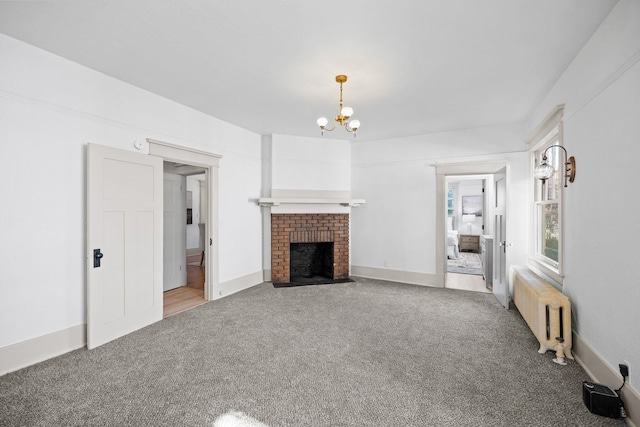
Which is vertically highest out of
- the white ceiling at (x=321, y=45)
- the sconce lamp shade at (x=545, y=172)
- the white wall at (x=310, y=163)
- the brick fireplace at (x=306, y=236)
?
the white ceiling at (x=321, y=45)

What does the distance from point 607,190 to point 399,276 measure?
12.5 ft

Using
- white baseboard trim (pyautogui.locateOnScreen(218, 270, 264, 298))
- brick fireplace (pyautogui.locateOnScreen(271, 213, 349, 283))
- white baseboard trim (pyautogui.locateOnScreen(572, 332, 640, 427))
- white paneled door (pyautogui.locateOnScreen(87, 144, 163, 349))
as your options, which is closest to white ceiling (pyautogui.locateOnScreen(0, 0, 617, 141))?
white paneled door (pyautogui.locateOnScreen(87, 144, 163, 349))

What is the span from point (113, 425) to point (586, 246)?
12.5ft

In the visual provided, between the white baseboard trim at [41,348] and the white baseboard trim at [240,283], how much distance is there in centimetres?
194

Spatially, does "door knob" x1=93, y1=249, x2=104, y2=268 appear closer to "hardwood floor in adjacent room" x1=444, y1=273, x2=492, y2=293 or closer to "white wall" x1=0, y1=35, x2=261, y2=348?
"white wall" x1=0, y1=35, x2=261, y2=348

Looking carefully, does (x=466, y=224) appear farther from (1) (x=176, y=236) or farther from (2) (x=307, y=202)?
(1) (x=176, y=236)

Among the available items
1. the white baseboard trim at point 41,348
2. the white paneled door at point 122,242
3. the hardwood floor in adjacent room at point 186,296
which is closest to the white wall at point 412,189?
the hardwood floor in adjacent room at point 186,296

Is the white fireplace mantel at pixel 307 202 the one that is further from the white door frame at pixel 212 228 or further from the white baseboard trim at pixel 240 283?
the white baseboard trim at pixel 240 283

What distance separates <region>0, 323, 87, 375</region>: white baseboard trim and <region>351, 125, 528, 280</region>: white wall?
4.55 m

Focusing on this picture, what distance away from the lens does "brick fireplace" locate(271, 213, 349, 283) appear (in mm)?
5648

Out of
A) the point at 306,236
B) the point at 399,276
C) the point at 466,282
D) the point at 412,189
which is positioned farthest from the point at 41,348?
the point at 466,282

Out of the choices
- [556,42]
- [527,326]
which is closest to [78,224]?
[556,42]

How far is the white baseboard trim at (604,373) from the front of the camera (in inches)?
73.5

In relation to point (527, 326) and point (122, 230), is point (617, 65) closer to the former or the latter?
point (527, 326)
